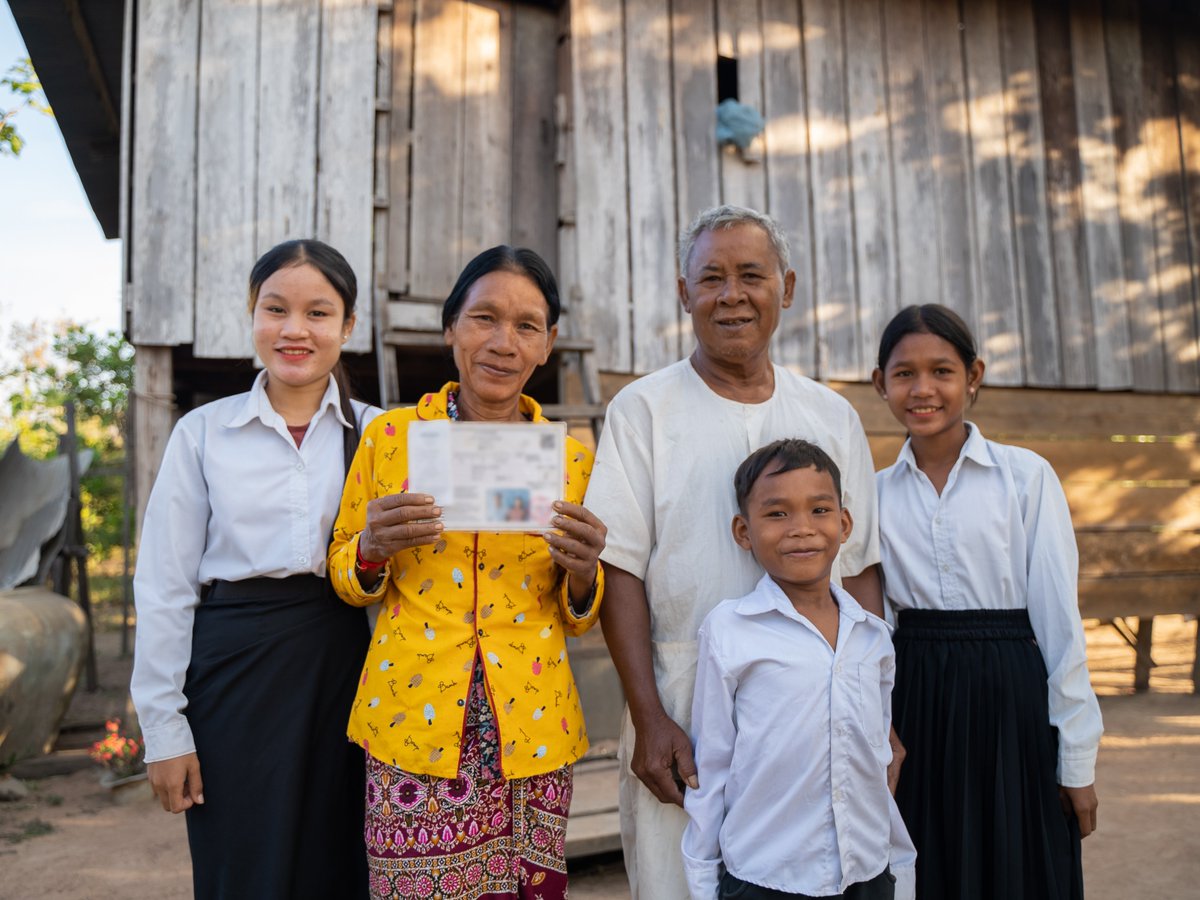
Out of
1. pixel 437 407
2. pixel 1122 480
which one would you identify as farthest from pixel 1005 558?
pixel 1122 480

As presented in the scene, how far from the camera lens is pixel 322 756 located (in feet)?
6.66

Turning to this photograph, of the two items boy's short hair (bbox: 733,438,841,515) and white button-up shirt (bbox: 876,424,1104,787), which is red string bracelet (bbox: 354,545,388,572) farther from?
white button-up shirt (bbox: 876,424,1104,787)

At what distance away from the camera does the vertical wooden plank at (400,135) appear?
5.56 m

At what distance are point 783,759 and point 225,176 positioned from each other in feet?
15.2

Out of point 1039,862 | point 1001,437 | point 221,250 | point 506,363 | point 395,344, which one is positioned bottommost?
point 1039,862

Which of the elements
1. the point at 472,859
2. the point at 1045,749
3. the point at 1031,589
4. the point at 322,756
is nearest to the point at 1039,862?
the point at 1045,749

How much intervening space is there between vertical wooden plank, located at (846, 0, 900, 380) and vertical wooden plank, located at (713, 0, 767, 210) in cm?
73

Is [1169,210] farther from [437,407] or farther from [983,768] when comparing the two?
[437,407]

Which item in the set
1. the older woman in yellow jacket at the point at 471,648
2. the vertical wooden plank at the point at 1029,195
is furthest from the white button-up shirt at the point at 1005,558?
the vertical wooden plank at the point at 1029,195

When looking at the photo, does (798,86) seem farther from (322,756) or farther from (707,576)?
(322,756)

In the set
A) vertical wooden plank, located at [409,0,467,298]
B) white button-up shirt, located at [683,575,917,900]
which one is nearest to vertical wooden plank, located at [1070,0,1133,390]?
vertical wooden plank, located at [409,0,467,298]

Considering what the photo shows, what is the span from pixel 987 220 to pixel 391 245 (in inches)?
173

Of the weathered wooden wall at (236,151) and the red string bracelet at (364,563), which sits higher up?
the weathered wooden wall at (236,151)

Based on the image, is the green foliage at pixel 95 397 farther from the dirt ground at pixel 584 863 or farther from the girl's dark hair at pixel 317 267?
the girl's dark hair at pixel 317 267
